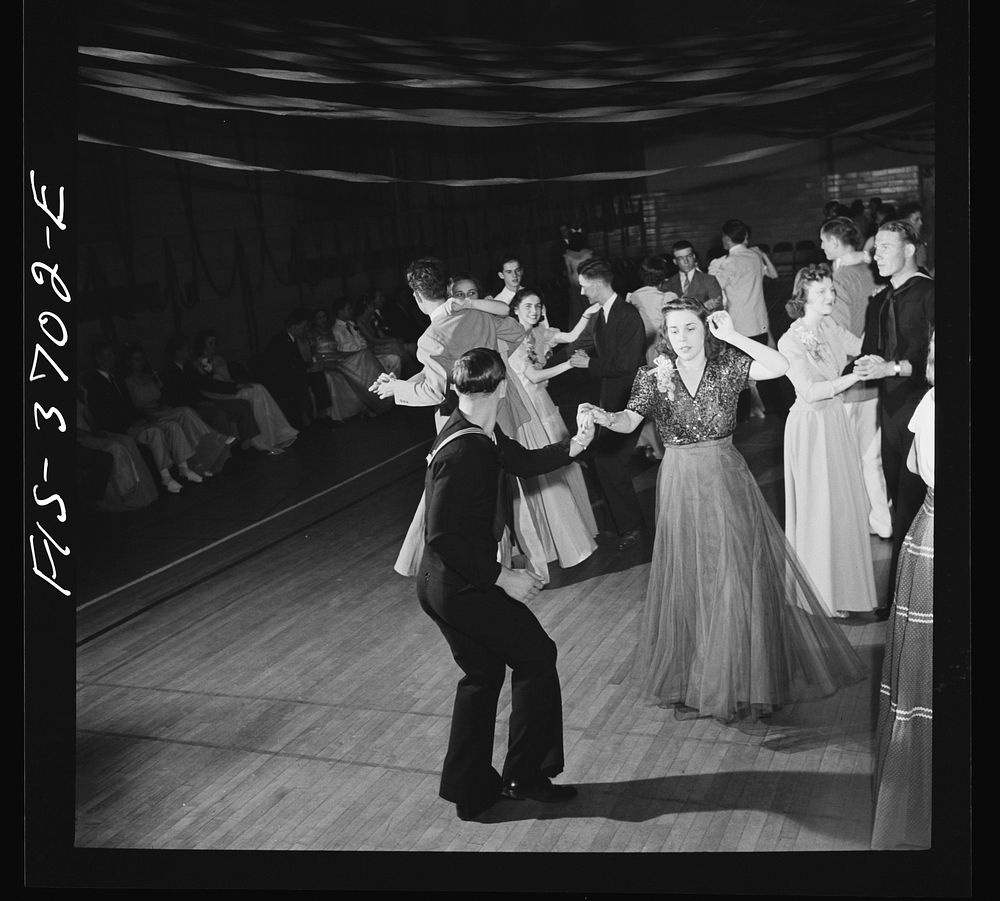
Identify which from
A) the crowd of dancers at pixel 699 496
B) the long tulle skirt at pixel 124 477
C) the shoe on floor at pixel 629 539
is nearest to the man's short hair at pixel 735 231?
the crowd of dancers at pixel 699 496

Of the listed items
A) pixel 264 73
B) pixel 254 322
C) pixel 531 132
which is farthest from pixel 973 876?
pixel 254 322

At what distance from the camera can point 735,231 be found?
5559mm

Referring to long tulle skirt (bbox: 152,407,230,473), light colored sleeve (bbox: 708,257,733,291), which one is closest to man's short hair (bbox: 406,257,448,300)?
light colored sleeve (bbox: 708,257,733,291)

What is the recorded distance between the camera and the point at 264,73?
450 cm

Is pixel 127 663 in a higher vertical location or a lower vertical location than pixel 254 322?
lower

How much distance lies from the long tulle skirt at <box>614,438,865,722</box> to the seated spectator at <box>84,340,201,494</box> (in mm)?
3601

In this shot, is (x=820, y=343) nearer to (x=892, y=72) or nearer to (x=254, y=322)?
(x=892, y=72)

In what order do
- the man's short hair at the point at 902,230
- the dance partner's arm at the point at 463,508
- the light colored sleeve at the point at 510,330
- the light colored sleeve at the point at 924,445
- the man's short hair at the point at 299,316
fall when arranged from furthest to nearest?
the man's short hair at the point at 299,316 < the light colored sleeve at the point at 510,330 < the man's short hair at the point at 902,230 < the dance partner's arm at the point at 463,508 < the light colored sleeve at the point at 924,445

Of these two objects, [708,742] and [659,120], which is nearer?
[708,742]

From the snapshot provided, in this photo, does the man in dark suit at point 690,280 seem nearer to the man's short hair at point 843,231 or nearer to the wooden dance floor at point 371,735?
the man's short hair at point 843,231

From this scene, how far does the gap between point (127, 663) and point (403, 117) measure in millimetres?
2555

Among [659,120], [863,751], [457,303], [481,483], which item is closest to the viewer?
[481,483]

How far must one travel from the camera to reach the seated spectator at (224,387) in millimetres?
6711

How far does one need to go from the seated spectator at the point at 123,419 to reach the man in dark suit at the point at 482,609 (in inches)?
137
